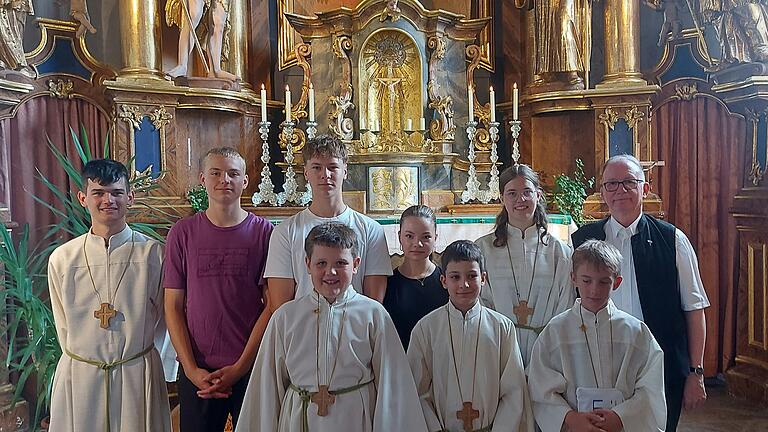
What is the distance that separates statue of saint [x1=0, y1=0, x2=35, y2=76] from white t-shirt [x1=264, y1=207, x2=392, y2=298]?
2.97 metres

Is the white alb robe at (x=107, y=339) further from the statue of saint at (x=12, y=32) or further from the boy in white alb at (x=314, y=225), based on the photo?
the statue of saint at (x=12, y=32)

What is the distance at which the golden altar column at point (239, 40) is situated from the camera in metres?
6.38

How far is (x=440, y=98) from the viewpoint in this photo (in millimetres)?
6449

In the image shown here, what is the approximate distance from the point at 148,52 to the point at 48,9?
80 cm

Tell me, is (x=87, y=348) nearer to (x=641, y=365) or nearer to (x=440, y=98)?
(x=641, y=365)

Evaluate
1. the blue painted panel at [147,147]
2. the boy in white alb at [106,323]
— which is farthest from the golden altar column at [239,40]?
the boy in white alb at [106,323]

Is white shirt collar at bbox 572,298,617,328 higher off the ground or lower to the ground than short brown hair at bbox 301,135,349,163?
lower

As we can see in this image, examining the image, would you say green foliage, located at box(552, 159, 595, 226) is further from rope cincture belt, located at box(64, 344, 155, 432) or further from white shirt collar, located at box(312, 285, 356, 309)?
rope cincture belt, located at box(64, 344, 155, 432)

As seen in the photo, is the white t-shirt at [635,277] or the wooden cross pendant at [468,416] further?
the white t-shirt at [635,277]

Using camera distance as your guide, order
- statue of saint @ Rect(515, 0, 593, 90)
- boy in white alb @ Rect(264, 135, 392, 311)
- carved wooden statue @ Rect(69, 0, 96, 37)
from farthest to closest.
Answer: statue of saint @ Rect(515, 0, 593, 90) < carved wooden statue @ Rect(69, 0, 96, 37) < boy in white alb @ Rect(264, 135, 392, 311)

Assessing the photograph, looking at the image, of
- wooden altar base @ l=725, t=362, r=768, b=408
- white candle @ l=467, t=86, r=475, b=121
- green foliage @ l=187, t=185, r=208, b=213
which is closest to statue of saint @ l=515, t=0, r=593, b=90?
white candle @ l=467, t=86, r=475, b=121

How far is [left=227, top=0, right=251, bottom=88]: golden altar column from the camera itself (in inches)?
251

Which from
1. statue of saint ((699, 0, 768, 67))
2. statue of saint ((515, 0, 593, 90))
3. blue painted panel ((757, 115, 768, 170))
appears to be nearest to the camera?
statue of saint ((699, 0, 768, 67))

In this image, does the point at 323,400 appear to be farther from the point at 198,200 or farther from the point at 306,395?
the point at 198,200
